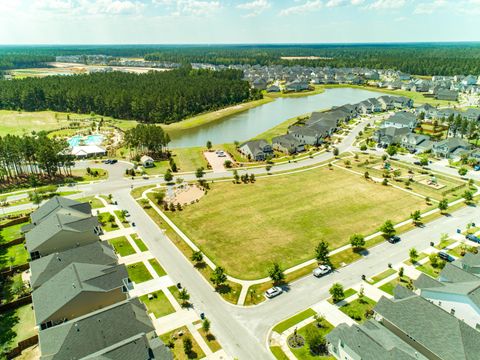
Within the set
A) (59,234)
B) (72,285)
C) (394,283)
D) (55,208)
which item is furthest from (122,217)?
(394,283)

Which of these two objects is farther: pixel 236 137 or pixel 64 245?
pixel 236 137

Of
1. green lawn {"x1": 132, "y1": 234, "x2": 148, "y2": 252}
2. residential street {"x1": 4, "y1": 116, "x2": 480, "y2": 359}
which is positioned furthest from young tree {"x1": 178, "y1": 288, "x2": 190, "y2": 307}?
green lawn {"x1": 132, "y1": 234, "x2": 148, "y2": 252}

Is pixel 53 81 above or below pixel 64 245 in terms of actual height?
above

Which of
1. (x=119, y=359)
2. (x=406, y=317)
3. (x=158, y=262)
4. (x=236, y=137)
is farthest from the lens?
(x=236, y=137)

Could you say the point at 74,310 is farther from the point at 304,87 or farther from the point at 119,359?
the point at 304,87

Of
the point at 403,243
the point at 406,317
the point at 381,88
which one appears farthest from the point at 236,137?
the point at 381,88

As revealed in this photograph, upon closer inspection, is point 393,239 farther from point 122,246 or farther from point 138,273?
point 122,246
